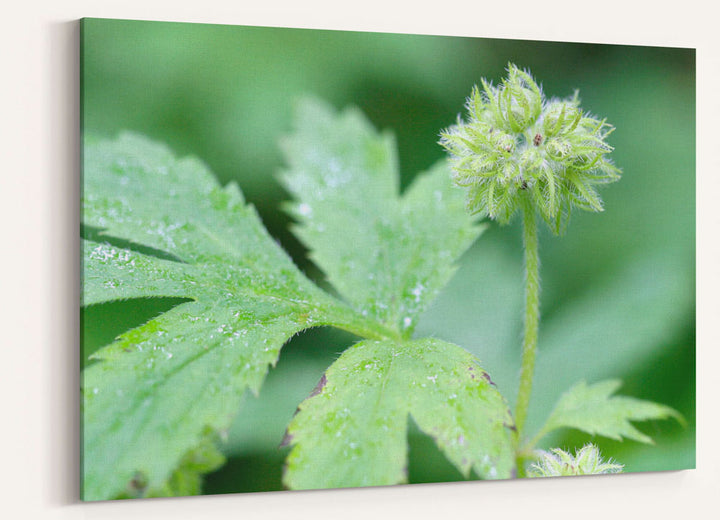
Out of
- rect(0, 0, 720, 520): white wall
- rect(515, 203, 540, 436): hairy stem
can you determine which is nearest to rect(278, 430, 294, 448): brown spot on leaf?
rect(0, 0, 720, 520): white wall

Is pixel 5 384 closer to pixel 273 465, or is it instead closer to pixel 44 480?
pixel 44 480

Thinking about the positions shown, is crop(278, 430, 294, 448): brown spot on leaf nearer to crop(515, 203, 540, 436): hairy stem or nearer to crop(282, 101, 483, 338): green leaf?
crop(282, 101, 483, 338): green leaf

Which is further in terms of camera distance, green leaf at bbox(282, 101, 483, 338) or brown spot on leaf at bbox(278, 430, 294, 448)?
green leaf at bbox(282, 101, 483, 338)

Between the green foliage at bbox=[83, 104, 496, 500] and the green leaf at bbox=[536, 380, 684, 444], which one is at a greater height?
the green foliage at bbox=[83, 104, 496, 500]

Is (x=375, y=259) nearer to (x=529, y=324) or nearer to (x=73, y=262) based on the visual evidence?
(x=529, y=324)

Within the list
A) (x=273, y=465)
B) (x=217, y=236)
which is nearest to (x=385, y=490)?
(x=273, y=465)

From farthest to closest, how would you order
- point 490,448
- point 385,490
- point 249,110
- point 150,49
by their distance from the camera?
point 249,110, point 385,490, point 150,49, point 490,448
